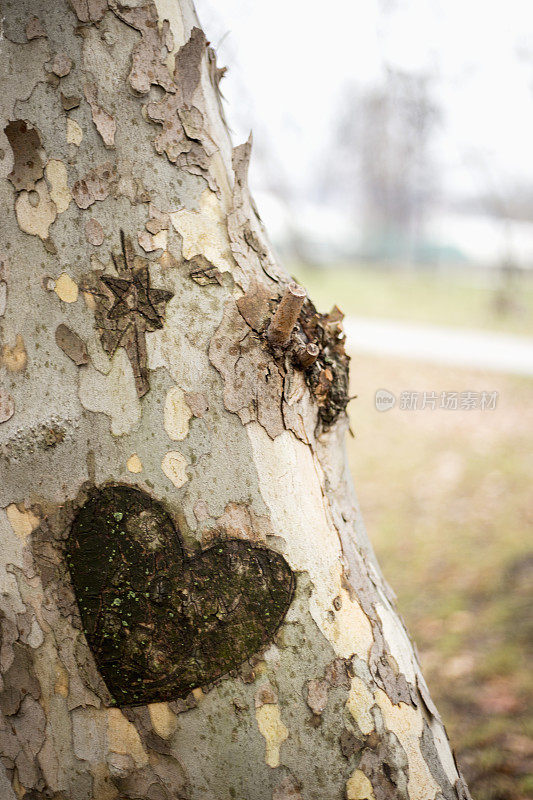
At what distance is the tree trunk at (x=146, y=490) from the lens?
3.66 ft

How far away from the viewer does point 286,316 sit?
113 centimetres

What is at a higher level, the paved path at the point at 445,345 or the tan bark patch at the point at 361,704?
the paved path at the point at 445,345

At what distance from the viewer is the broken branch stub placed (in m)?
1.11

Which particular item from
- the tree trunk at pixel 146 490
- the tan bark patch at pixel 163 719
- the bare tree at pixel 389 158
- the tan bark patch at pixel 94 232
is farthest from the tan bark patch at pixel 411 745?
the bare tree at pixel 389 158

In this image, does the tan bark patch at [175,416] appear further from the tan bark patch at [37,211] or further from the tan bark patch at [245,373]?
the tan bark patch at [37,211]

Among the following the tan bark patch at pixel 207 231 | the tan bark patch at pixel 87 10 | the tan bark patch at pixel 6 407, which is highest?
the tan bark patch at pixel 87 10

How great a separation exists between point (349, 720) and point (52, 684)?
58cm

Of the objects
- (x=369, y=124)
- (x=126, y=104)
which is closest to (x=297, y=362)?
(x=126, y=104)

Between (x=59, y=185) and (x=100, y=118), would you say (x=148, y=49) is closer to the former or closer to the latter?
(x=100, y=118)

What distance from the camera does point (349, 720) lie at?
1123 mm

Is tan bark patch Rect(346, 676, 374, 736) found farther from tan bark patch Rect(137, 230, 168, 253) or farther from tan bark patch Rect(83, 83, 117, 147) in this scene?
tan bark patch Rect(83, 83, 117, 147)

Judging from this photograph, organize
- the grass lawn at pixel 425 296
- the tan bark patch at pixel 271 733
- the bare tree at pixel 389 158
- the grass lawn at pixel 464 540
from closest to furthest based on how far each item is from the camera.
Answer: the tan bark patch at pixel 271 733 < the grass lawn at pixel 464 540 < the bare tree at pixel 389 158 < the grass lawn at pixel 425 296

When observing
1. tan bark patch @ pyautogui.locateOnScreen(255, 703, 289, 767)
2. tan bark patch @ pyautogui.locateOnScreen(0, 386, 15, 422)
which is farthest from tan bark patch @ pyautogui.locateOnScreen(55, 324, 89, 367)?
Answer: tan bark patch @ pyautogui.locateOnScreen(255, 703, 289, 767)

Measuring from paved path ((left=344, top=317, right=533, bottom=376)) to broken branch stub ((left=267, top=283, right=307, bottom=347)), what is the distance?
7.66 metres
